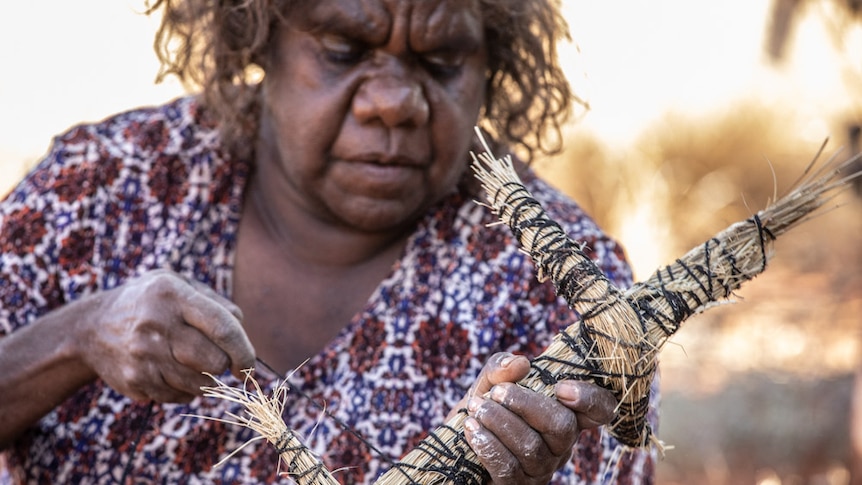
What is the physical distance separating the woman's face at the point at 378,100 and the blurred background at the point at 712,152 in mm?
2079

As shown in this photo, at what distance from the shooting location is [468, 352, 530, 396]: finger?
5.29 feet

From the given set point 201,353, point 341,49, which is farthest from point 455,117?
point 201,353

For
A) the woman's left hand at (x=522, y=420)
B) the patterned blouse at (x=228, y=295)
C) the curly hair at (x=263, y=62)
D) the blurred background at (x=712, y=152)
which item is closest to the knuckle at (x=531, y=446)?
the woman's left hand at (x=522, y=420)

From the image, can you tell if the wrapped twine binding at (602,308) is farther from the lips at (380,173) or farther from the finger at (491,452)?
the lips at (380,173)

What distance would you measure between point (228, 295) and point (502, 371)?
3.20 feet

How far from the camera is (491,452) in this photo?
1.58 metres

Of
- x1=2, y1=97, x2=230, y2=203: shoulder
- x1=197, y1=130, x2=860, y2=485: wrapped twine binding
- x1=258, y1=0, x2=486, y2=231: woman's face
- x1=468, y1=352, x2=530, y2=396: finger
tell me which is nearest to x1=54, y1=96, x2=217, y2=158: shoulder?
x1=2, y1=97, x2=230, y2=203: shoulder

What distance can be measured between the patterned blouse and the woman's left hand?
21.7 inches

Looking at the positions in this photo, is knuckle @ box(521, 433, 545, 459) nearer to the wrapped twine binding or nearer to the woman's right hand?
the wrapped twine binding

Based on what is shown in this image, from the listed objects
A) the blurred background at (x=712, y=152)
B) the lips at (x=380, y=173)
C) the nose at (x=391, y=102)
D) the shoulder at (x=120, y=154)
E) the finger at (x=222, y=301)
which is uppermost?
the nose at (x=391, y=102)

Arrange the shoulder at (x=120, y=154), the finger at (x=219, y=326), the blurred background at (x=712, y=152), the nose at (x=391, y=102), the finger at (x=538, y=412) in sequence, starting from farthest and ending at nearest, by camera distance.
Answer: the blurred background at (x=712, y=152), the shoulder at (x=120, y=154), the nose at (x=391, y=102), the finger at (x=219, y=326), the finger at (x=538, y=412)

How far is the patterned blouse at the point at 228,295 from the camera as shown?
2.21 meters

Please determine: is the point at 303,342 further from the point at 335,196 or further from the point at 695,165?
the point at 695,165

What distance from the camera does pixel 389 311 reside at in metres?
2.32
